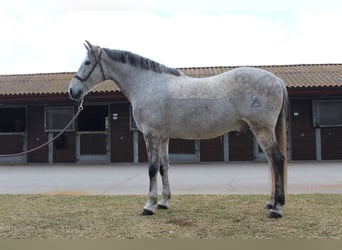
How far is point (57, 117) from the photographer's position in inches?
524

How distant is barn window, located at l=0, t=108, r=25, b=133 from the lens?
44.6ft

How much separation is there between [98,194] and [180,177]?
2843 millimetres

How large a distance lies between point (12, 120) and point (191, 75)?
A: 23.7ft

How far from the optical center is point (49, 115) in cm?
1334

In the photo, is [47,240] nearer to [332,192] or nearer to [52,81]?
[332,192]

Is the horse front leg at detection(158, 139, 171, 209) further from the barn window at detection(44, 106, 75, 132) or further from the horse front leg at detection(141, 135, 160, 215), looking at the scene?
the barn window at detection(44, 106, 75, 132)

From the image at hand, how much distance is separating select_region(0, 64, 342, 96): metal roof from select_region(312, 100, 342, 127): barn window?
0.76 meters

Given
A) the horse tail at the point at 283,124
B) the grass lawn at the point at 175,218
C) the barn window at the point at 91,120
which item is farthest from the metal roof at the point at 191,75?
the horse tail at the point at 283,124

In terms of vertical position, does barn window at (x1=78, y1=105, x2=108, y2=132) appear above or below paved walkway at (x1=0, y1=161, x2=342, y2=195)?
above

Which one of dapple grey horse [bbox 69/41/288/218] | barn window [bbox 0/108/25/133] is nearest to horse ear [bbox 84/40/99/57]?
dapple grey horse [bbox 69/41/288/218]

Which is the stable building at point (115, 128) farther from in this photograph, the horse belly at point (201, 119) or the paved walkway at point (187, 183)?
the horse belly at point (201, 119)

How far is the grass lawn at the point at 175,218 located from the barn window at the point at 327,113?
7.42 m

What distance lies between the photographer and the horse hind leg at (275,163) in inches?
161

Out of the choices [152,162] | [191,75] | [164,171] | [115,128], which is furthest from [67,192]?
[191,75]
